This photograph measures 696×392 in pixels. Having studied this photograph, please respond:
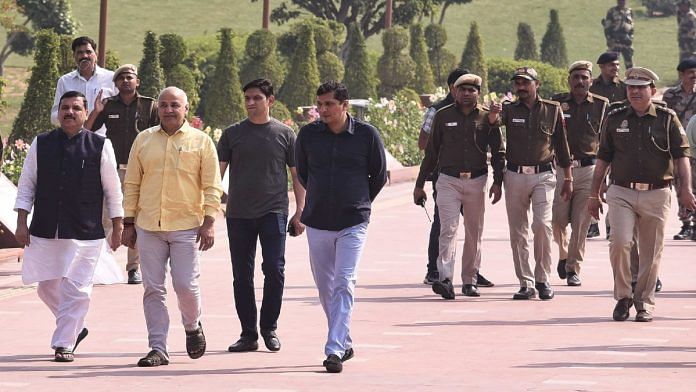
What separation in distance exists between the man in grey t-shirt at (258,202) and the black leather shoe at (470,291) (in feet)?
10.9

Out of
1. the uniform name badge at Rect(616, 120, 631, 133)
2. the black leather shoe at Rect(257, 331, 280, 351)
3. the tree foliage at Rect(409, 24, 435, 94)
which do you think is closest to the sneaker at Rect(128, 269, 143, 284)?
the black leather shoe at Rect(257, 331, 280, 351)

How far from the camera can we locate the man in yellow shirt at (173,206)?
11.3 m

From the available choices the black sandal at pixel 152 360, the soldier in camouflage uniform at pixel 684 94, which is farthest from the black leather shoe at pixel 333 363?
the soldier in camouflage uniform at pixel 684 94

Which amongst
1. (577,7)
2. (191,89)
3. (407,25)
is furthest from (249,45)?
(577,7)

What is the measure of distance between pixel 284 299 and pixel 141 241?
3.47 meters

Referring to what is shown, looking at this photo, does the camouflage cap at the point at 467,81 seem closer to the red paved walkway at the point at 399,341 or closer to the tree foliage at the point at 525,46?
the red paved walkway at the point at 399,341

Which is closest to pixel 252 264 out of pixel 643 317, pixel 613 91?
pixel 643 317

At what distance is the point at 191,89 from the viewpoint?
109 ft

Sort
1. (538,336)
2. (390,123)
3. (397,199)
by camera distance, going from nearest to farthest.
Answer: (538,336) < (397,199) < (390,123)

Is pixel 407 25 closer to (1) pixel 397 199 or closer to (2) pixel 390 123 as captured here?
(2) pixel 390 123

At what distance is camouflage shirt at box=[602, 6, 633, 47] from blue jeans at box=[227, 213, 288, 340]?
49.1 meters

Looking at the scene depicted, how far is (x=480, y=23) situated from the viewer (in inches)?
3462

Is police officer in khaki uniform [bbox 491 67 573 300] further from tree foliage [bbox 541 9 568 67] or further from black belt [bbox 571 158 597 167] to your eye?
tree foliage [bbox 541 9 568 67]

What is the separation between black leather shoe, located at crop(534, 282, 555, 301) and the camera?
1495 centimetres
